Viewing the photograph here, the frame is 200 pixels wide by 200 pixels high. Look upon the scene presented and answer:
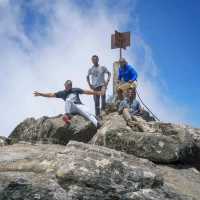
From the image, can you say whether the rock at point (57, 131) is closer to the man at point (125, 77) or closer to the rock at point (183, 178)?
the man at point (125, 77)

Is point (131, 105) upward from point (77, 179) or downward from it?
upward

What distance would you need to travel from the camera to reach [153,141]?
14234 mm

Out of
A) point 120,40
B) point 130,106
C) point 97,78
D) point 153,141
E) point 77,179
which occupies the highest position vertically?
point 120,40

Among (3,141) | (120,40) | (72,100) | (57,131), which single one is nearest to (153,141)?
(57,131)

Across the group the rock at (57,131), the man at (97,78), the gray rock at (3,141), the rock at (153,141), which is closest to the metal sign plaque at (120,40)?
the man at (97,78)

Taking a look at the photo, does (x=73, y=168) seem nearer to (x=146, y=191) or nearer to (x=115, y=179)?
(x=115, y=179)

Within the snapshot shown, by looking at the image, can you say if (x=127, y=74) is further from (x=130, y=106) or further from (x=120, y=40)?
(x=120, y=40)

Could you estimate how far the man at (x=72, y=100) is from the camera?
17.6 meters

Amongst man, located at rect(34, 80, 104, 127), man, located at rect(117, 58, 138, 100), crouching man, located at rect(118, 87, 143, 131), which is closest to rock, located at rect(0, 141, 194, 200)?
crouching man, located at rect(118, 87, 143, 131)

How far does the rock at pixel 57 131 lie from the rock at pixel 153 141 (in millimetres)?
1562

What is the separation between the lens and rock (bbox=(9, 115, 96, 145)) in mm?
17156

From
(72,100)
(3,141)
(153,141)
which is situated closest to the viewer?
(153,141)

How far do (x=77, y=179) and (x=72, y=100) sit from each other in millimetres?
8801

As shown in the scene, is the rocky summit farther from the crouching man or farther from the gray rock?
the crouching man
